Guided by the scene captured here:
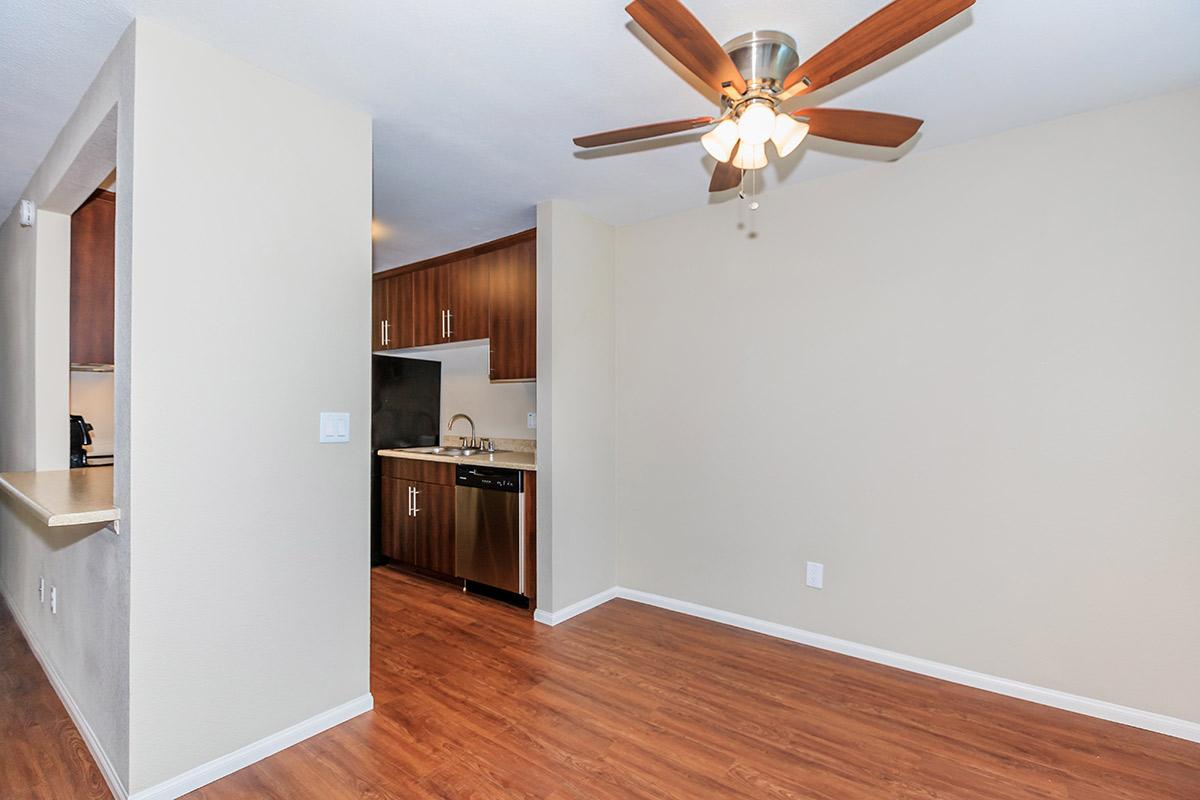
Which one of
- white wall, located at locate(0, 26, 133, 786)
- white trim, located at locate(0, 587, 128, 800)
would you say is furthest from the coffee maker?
white trim, located at locate(0, 587, 128, 800)

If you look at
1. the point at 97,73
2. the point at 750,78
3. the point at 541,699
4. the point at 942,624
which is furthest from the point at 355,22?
the point at 942,624

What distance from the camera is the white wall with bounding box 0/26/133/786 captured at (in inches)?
75.4

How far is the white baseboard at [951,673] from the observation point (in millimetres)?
2291

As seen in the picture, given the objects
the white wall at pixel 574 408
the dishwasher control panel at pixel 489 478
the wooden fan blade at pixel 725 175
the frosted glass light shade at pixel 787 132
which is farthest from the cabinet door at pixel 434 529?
the frosted glass light shade at pixel 787 132

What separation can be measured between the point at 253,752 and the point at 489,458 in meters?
2.14

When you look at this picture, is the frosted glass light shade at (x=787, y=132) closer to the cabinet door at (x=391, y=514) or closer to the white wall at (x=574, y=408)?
the white wall at (x=574, y=408)

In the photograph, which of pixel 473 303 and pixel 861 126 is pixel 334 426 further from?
pixel 861 126

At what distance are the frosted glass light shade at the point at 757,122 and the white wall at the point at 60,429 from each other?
189 cm

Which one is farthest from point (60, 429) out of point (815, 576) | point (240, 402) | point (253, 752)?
point (815, 576)

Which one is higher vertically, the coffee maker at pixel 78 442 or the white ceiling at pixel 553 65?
the white ceiling at pixel 553 65

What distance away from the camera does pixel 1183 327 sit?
7.42 ft

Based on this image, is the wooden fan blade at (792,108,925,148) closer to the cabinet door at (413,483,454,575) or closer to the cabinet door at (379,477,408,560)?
the cabinet door at (413,483,454,575)

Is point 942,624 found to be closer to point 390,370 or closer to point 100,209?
point 390,370

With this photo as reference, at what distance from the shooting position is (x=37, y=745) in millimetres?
2133
